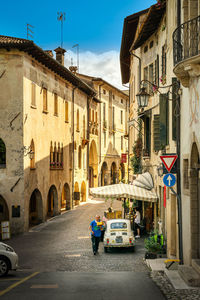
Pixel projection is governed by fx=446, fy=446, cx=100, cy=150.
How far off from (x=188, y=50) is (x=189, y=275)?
→ 18.0ft

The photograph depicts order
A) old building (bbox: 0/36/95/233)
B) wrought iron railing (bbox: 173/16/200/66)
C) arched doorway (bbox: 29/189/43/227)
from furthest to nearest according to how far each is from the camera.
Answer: arched doorway (bbox: 29/189/43/227), old building (bbox: 0/36/95/233), wrought iron railing (bbox: 173/16/200/66)

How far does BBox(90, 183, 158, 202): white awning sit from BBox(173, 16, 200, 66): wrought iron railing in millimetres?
9232

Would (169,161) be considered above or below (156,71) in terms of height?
below

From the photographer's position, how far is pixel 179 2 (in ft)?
42.2

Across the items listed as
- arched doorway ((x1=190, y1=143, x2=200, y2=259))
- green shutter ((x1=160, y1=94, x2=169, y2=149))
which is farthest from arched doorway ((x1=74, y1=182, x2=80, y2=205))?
arched doorway ((x1=190, y1=143, x2=200, y2=259))

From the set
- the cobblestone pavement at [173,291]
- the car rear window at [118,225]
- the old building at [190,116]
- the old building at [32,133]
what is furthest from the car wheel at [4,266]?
the old building at [32,133]

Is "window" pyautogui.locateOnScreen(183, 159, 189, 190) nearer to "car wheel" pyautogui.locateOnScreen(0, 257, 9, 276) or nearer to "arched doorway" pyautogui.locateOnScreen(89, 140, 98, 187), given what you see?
"car wheel" pyautogui.locateOnScreen(0, 257, 9, 276)

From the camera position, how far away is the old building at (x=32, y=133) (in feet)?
87.7

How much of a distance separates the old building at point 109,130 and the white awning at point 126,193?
26.3 metres

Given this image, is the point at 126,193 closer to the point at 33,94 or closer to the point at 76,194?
the point at 33,94

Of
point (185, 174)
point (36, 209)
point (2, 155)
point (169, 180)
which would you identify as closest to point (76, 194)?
point (36, 209)

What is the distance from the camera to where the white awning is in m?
20.0

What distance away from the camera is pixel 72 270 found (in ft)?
48.3

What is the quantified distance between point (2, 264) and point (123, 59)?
967 inches
